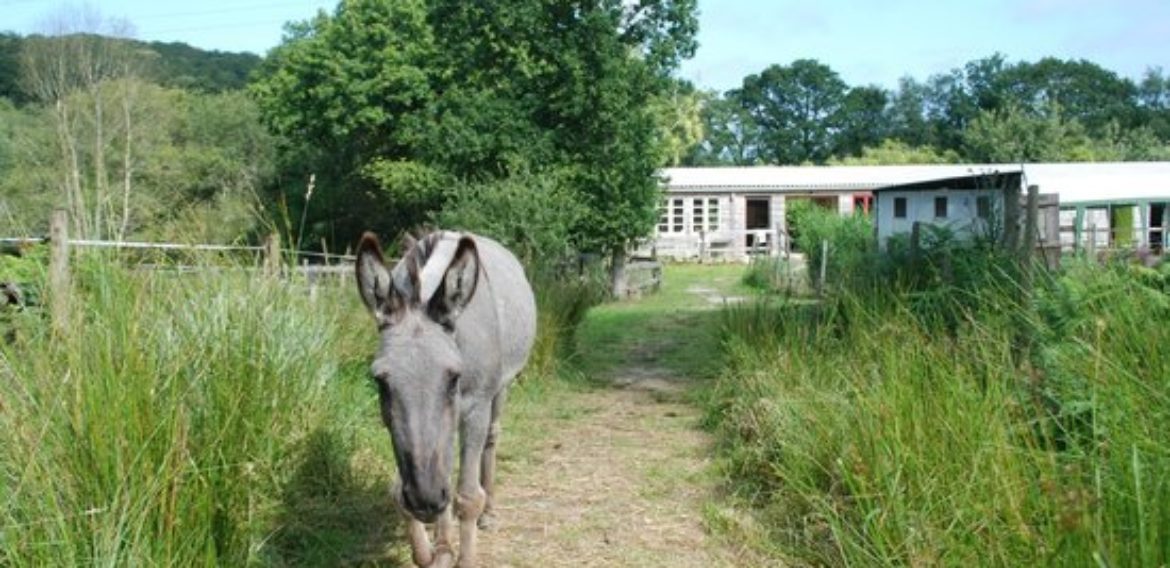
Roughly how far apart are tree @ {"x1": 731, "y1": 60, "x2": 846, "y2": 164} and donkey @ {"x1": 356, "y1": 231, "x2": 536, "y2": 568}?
92.1m

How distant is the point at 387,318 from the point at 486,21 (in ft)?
71.6

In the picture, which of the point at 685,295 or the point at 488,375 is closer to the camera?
the point at 488,375

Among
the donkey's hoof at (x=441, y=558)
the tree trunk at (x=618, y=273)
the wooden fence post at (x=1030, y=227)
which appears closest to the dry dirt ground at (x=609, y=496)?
the donkey's hoof at (x=441, y=558)

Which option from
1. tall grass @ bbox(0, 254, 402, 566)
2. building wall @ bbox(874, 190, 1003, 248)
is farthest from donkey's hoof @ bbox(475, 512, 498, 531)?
building wall @ bbox(874, 190, 1003, 248)

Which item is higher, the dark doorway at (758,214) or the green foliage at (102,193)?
the dark doorway at (758,214)

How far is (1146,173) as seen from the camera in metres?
36.7

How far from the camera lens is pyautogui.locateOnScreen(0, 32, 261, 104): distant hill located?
38750 mm

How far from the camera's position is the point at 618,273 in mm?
24109

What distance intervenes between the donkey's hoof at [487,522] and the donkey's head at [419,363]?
1.77 metres

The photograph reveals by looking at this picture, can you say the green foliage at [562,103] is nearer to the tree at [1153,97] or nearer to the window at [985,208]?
the window at [985,208]

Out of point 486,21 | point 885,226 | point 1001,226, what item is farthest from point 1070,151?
A: point 1001,226

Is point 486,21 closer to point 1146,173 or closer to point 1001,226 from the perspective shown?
point 1001,226

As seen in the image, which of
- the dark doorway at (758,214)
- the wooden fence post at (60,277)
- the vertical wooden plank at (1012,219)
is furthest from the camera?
the dark doorway at (758,214)

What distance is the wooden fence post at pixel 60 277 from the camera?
3.57m
